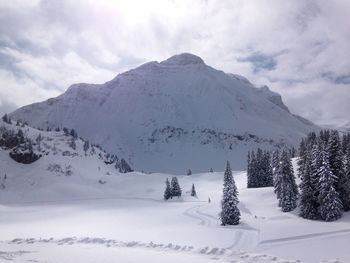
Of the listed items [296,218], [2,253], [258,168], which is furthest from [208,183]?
[2,253]

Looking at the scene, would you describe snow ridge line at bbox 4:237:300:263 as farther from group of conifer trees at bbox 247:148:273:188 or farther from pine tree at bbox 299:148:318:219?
group of conifer trees at bbox 247:148:273:188

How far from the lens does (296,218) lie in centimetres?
4519

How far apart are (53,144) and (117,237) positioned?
114 metres

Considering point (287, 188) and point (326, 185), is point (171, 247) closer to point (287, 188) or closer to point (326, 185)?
point (326, 185)

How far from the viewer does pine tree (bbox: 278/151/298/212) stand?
5094 centimetres

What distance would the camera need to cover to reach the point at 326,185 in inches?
1729

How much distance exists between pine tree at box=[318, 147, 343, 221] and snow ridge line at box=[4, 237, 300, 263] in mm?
25565

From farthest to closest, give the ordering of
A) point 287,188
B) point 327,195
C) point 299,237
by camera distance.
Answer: point 287,188, point 327,195, point 299,237

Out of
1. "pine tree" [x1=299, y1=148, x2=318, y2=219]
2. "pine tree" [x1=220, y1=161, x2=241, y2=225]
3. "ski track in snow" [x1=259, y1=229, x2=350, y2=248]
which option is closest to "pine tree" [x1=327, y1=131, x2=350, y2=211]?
"pine tree" [x1=299, y1=148, x2=318, y2=219]

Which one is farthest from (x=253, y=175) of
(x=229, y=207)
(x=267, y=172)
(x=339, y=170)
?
(x=229, y=207)

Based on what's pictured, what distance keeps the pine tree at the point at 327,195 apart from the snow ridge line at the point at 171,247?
25.6 meters

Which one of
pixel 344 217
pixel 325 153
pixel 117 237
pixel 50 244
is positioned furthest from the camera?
pixel 325 153

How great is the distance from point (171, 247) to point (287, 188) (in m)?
32.9

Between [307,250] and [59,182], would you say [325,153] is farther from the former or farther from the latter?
[59,182]
